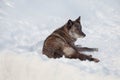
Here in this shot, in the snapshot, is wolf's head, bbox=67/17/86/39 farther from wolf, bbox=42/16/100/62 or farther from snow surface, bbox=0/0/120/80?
snow surface, bbox=0/0/120/80

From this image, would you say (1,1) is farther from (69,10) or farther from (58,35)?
(58,35)

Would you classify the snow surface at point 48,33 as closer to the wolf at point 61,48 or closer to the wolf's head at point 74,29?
the wolf at point 61,48

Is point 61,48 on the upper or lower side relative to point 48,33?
lower

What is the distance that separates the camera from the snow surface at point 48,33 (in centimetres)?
438

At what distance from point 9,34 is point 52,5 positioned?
3.50 m

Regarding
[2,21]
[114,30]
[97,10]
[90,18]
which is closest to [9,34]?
[2,21]

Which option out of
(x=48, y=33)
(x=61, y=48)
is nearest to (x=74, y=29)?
(x=61, y=48)

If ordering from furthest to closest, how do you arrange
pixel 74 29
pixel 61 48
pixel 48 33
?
1. pixel 48 33
2. pixel 74 29
3. pixel 61 48

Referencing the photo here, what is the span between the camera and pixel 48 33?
687 cm

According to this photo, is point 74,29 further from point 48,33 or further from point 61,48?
point 48,33

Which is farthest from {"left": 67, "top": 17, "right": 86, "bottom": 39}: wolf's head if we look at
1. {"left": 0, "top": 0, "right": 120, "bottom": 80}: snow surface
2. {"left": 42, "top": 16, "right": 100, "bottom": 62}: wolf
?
{"left": 0, "top": 0, "right": 120, "bottom": 80}: snow surface

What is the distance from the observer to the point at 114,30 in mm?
7422

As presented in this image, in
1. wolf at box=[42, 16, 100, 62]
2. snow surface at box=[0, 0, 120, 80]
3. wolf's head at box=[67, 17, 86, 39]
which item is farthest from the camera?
wolf's head at box=[67, 17, 86, 39]

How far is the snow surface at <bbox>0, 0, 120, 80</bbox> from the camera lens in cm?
438
